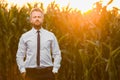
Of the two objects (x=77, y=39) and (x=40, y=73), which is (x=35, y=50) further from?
(x=77, y=39)

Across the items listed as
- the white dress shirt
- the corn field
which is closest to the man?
the white dress shirt

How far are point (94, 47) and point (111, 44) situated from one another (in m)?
0.35

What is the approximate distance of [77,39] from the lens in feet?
23.6

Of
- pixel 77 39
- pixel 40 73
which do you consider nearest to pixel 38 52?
pixel 40 73

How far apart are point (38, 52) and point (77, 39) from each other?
262 cm

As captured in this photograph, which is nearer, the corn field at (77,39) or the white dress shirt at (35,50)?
the white dress shirt at (35,50)

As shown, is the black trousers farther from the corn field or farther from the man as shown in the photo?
the corn field

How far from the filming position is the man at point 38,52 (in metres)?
4.61

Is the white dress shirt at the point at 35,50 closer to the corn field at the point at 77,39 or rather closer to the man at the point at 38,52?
the man at the point at 38,52

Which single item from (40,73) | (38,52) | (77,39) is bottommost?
(40,73)

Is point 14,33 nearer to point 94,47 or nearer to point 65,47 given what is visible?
point 65,47

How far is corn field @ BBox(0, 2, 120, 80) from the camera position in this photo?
6418 millimetres

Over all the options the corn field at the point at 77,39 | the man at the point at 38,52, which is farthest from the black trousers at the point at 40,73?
the corn field at the point at 77,39

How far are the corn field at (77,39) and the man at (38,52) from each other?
1700 mm
